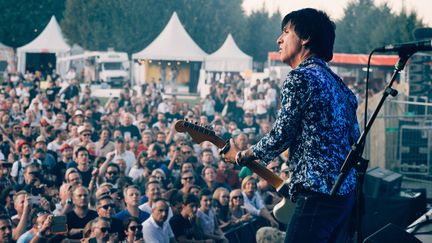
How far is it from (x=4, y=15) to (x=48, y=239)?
51.9m

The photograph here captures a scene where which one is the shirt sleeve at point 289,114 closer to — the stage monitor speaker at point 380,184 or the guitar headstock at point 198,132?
the guitar headstock at point 198,132

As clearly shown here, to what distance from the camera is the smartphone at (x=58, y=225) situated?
743cm

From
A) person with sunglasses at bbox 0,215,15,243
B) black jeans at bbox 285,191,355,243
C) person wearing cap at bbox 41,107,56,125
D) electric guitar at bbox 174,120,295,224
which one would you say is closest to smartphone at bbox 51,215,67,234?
person with sunglasses at bbox 0,215,15,243

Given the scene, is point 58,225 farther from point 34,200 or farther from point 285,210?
point 285,210

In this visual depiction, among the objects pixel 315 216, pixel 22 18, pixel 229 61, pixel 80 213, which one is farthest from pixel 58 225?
pixel 22 18

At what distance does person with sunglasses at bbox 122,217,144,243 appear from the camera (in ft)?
25.8

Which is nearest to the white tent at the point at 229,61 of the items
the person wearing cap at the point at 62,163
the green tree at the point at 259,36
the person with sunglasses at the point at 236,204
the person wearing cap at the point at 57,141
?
the green tree at the point at 259,36

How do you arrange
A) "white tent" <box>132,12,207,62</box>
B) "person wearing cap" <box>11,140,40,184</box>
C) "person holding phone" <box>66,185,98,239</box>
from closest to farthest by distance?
"person holding phone" <box>66,185,98,239</box>, "person wearing cap" <box>11,140,40,184</box>, "white tent" <box>132,12,207,62</box>

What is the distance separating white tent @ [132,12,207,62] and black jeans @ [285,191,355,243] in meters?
29.1

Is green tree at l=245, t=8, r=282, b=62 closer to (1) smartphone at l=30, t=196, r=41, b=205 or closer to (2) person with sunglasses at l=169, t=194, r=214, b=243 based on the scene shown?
(2) person with sunglasses at l=169, t=194, r=214, b=243

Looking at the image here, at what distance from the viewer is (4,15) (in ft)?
187

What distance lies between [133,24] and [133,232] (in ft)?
162

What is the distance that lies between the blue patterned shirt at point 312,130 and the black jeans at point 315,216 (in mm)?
46

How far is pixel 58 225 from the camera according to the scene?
7.46 m
